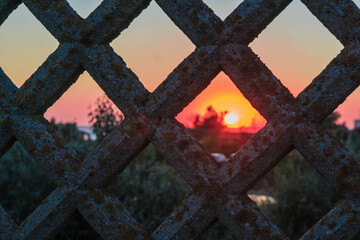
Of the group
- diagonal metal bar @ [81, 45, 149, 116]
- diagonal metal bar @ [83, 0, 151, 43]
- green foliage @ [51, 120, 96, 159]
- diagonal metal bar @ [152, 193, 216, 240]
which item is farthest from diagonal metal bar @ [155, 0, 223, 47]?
green foliage @ [51, 120, 96, 159]

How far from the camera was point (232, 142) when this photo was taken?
17031mm

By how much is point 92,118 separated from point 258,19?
4.91 metres

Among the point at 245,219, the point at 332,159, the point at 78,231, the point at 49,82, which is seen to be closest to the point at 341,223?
the point at 332,159

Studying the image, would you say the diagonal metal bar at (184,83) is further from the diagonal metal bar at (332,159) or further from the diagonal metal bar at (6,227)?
the diagonal metal bar at (6,227)

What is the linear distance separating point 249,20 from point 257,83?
0.84 ft

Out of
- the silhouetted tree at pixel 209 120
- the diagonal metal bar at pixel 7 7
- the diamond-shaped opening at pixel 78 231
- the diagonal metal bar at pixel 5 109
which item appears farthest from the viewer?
the silhouetted tree at pixel 209 120

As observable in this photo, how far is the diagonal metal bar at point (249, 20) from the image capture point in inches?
65.0

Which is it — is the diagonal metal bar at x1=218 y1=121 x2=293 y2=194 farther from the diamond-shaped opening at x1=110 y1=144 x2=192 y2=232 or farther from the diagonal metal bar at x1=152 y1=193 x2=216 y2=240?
the diamond-shaped opening at x1=110 y1=144 x2=192 y2=232

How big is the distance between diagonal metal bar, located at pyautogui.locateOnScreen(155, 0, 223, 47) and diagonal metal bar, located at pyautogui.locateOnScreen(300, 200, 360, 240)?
2.61 ft

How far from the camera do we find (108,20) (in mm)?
1805

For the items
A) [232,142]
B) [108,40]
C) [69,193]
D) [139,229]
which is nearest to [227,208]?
[139,229]

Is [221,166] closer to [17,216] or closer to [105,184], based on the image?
[105,184]

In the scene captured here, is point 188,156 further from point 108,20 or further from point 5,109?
point 5,109

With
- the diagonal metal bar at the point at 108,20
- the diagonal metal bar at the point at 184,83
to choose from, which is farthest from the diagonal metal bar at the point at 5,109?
the diagonal metal bar at the point at 184,83
